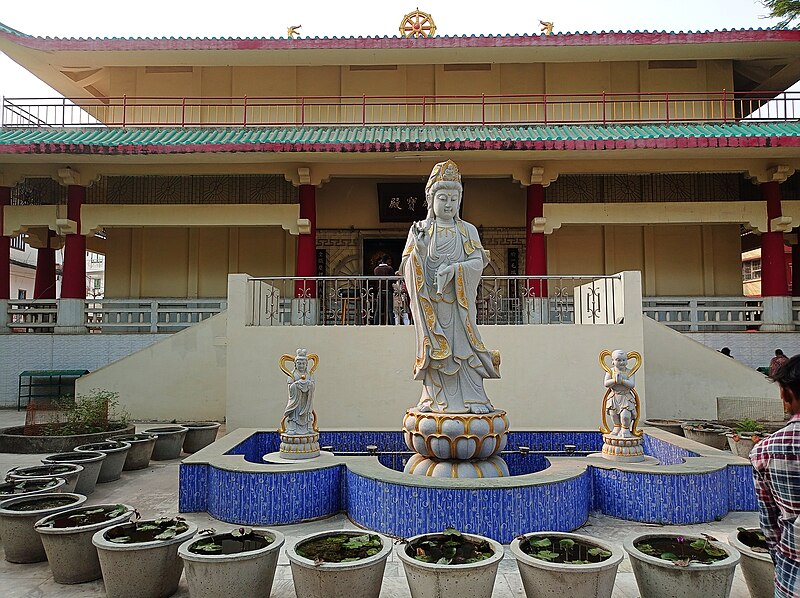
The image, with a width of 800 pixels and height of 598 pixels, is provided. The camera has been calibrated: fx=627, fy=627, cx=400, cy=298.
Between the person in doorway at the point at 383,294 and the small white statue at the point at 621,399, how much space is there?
470 cm

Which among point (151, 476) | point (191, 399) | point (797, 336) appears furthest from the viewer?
point (797, 336)

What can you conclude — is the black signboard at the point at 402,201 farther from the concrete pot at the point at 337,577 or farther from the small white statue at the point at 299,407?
the concrete pot at the point at 337,577

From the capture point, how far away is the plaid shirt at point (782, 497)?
2.54m

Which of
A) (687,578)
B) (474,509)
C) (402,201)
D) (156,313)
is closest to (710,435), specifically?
(474,509)

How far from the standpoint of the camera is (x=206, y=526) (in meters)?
6.19

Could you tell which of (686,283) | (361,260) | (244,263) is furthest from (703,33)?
(244,263)

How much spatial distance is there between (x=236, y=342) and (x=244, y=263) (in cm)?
754

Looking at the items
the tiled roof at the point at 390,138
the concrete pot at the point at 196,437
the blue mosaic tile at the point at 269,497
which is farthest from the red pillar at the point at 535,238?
the blue mosaic tile at the point at 269,497

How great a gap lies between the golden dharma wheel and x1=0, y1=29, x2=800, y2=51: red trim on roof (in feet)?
2.87

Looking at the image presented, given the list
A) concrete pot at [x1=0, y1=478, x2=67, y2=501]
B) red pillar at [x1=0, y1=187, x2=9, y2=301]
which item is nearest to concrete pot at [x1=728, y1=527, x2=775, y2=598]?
concrete pot at [x1=0, y1=478, x2=67, y2=501]

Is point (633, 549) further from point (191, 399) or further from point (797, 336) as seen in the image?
point (797, 336)

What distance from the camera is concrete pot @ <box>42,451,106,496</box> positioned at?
7500 mm

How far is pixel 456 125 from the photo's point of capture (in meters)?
16.2

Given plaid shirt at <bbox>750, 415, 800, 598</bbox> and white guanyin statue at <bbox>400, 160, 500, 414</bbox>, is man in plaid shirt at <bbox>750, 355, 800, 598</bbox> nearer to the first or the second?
plaid shirt at <bbox>750, 415, 800, 598</bbox>
